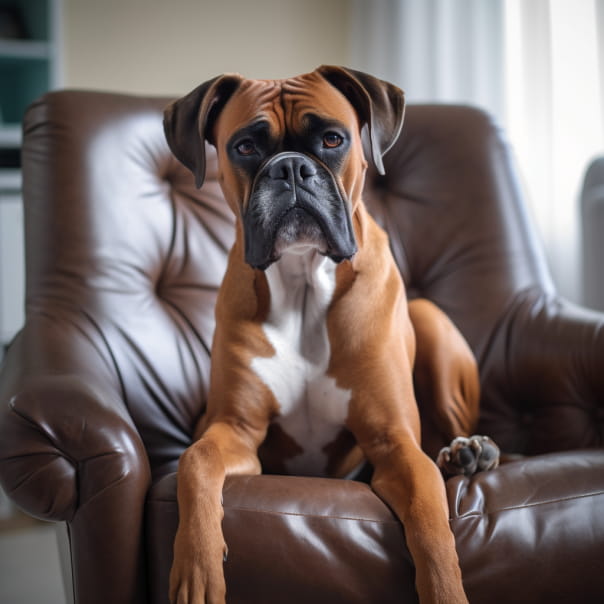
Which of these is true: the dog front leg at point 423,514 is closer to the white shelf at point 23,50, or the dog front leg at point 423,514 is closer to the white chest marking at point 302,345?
the white chest marking at point 302,345

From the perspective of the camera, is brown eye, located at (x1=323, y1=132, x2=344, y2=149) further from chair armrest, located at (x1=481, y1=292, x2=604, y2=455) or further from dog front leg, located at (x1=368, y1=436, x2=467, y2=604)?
chair armrest, located at (x1=481, y1=292, x2=604, y2=455)

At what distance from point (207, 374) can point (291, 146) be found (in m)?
0.64

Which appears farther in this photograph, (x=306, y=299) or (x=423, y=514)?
(x=306, y=299)

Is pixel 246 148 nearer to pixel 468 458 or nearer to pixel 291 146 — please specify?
pixel 291 146

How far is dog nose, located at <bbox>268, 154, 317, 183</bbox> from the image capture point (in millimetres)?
1103

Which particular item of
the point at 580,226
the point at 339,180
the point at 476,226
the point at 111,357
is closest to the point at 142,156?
the point at 111,357

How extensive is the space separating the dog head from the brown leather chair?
376mm

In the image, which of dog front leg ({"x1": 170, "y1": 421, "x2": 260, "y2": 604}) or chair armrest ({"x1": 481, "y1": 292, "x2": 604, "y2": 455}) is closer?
dog front leg ({"x1": 170, "y1": 421, "x2": 260, "y2": 604})

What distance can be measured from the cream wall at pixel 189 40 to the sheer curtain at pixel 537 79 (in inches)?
21.6

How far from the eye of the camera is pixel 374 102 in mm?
1208

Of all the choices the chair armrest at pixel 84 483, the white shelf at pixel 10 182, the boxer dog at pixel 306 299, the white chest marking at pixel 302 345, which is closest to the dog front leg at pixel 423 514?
the boxer dog at pixel 306 299

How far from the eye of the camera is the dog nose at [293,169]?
110 cm

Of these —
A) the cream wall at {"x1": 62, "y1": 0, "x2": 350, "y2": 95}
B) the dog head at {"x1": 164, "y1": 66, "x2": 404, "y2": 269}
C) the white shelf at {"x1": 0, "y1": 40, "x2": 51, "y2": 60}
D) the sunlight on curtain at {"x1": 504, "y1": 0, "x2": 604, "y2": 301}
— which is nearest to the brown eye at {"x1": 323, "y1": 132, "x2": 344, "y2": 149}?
the dog head at {"x1": 164, "y1": 66, "x2": 404, "y2": 269}

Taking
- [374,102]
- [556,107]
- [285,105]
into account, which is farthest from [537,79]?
[285,105]
